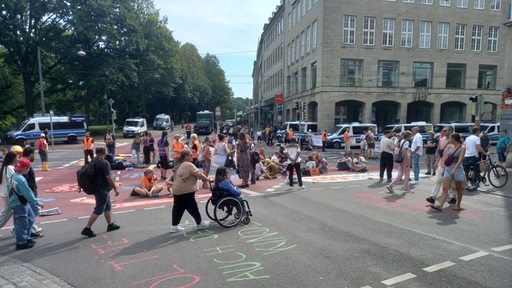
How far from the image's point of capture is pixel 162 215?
7.95m

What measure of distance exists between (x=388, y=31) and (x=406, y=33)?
2.12 meters

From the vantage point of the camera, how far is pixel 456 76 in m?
38.9

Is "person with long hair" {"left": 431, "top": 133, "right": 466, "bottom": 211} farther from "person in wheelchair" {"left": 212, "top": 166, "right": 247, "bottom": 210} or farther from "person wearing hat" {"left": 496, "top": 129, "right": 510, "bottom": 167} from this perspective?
"person wearing hat" {"left": 496, "top": 129, "right": 510, "bottom": 167}

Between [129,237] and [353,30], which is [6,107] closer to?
[353,30]

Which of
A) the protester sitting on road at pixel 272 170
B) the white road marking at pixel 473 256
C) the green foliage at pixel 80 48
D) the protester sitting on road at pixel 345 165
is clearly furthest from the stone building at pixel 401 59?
the white road marking at pixel 473 256

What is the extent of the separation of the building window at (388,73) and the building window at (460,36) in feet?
25.7

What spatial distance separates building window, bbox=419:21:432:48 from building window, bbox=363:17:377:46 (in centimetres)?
555

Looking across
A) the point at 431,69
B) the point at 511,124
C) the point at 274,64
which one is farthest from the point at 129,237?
the point at 274,64

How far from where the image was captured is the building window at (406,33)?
36719 mm

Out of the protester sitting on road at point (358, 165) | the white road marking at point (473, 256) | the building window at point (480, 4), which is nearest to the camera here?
the white road marking at point (473, 256)

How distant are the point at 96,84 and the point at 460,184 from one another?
3704 centimetres

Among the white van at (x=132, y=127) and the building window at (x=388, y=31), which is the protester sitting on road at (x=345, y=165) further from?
the white van at (x=132, y=127)

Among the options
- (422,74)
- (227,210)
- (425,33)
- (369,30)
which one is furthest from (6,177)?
(425,33)

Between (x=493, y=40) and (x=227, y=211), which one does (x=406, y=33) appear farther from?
(x=227, y=211)
